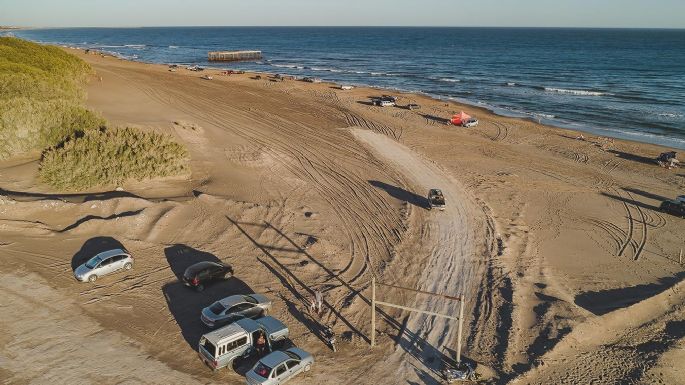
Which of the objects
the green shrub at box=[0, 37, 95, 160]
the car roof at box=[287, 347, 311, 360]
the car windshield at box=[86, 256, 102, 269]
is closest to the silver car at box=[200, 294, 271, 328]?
the car roof at box=[287, 347, 311, 360]

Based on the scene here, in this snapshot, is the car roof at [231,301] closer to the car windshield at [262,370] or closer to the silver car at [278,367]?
the silver car at [278,367]

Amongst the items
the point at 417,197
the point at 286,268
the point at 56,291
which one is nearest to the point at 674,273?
the point at 417,197

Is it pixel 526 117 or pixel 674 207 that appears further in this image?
pixel 526 117

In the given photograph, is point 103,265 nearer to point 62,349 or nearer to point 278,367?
point 62,349

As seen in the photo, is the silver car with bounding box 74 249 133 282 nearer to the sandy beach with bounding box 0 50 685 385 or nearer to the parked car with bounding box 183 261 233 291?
the sandy beach with bounding box 0 50 685 385

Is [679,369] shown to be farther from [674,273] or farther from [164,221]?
[164,221]

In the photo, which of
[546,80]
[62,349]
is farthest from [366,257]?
[546,80]
